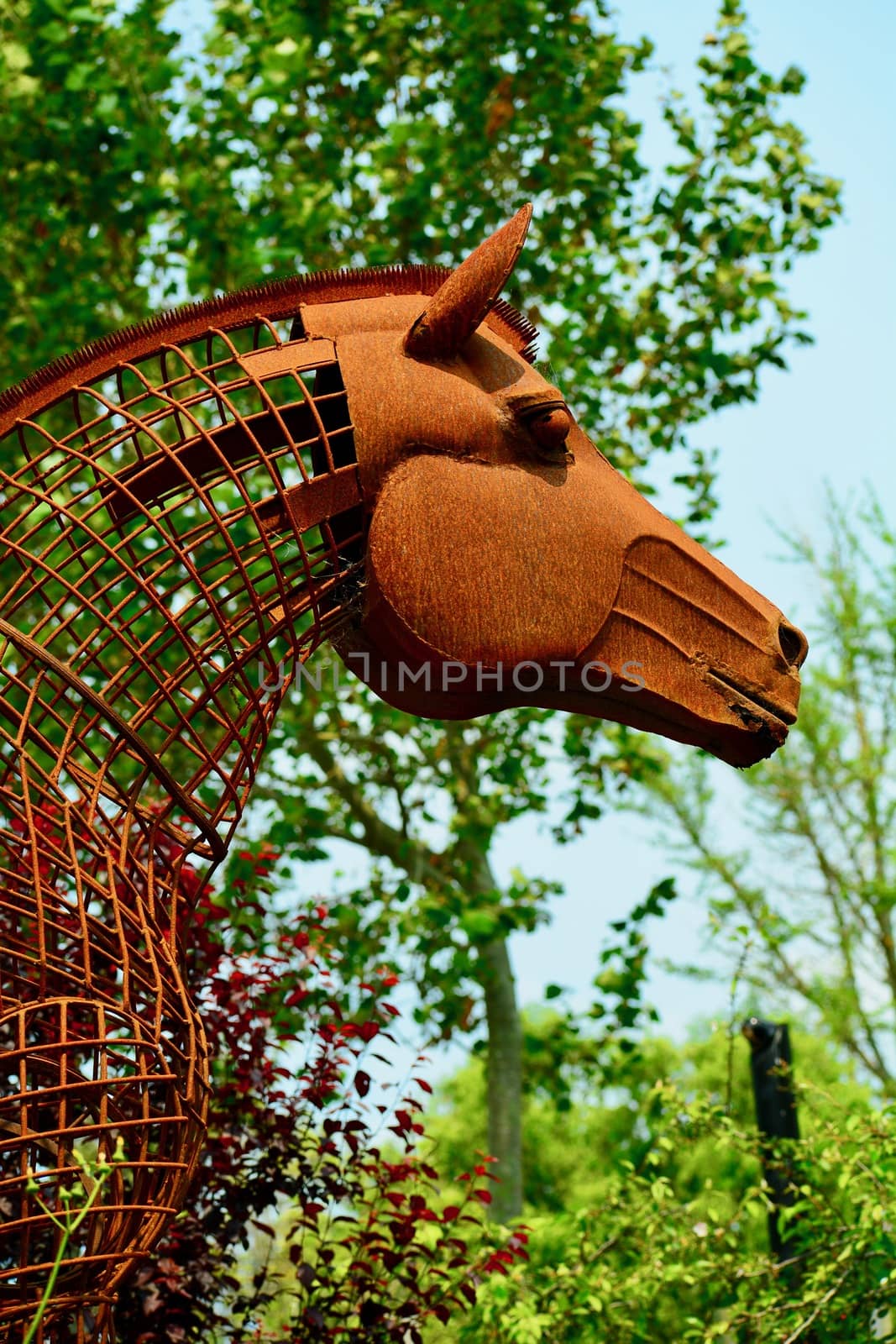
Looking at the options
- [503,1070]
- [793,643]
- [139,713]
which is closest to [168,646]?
[139,713]

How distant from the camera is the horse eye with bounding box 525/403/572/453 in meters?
2.24

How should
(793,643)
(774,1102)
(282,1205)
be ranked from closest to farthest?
1. (793,643)
2. (282,1205)
3. (774,1102)

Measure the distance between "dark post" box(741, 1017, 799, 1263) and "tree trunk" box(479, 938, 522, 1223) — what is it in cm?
233

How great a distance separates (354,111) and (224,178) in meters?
0.98

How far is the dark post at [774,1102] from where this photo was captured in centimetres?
391

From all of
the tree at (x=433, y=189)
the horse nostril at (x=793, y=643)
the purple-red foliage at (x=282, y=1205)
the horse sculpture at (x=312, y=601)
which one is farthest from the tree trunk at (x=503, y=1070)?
the horse sculpture at (x=312, y=601)

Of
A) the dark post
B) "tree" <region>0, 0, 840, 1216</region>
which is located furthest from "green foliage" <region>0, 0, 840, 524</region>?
the dark post

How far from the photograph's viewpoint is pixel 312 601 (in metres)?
2.13

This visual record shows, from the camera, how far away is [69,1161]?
176cm

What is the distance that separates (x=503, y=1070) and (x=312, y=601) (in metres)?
5.75

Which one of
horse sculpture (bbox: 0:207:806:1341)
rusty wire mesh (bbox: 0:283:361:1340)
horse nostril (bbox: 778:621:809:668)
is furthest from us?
horse nostril (bbox: 778:621:809:668)

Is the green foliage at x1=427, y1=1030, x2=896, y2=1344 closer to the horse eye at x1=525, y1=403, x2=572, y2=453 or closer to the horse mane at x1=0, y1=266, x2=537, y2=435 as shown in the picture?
the horse eye at x1=525, y1=403, x2=572, y2=453

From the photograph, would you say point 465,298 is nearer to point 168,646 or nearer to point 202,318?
point 202,318

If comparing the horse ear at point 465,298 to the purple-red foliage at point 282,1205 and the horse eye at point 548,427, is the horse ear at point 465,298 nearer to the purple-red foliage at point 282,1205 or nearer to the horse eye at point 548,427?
the horse eye at point 548,427
